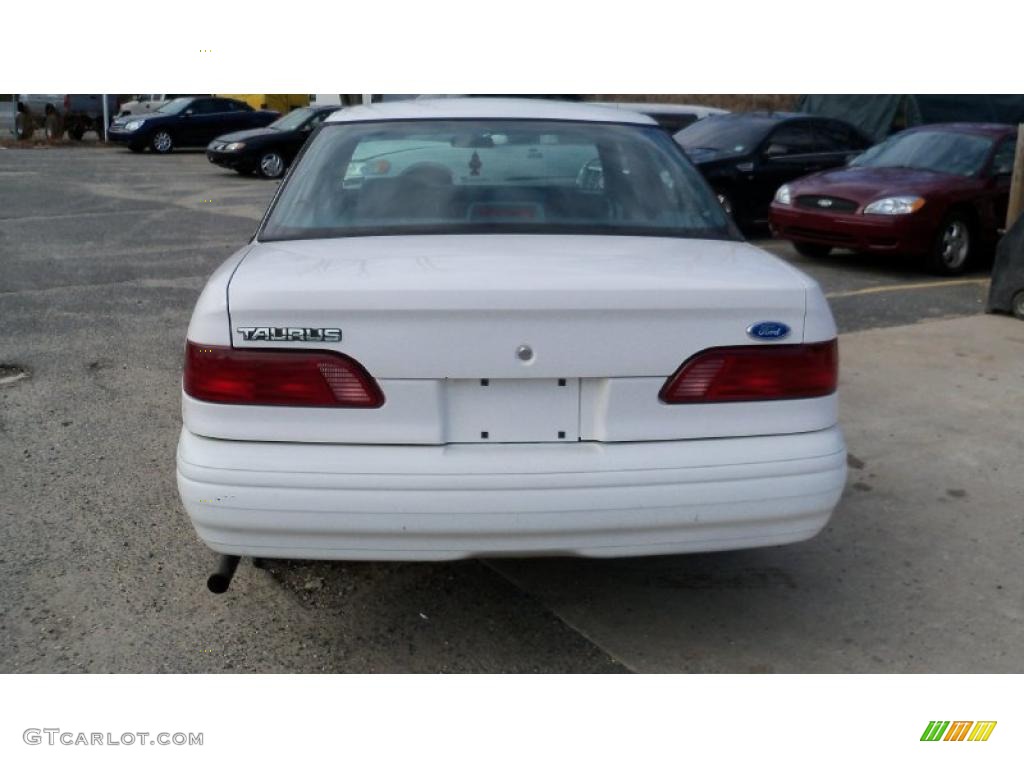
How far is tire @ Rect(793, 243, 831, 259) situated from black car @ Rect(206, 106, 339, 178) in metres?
11.6

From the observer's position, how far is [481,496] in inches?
111

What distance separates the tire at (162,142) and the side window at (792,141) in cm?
1801

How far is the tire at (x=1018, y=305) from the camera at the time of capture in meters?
8.31

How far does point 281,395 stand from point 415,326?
406mm

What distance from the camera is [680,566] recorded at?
402 cm

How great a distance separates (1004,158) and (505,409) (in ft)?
32.5

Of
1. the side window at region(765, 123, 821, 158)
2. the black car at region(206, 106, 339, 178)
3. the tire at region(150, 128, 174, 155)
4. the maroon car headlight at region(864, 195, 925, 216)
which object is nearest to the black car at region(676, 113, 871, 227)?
the side window at region(765, 123, 821, 158)

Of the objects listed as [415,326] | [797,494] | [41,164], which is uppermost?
[415,326]

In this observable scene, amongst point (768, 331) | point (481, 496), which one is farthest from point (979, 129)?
point (481, 496)

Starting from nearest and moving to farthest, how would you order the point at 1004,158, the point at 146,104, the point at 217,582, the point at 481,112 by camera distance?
the point at 217,582 → the point at 481,112 → the point at 1004,158 → the point at 146,104

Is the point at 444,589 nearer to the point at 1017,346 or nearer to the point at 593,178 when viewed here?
the point at 593,178

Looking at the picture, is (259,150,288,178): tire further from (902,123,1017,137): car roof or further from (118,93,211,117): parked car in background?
(902,123,1017,137): car roof

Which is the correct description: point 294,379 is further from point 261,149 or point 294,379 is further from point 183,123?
point 183,123

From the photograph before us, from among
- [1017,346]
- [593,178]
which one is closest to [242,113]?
[1017,346]
